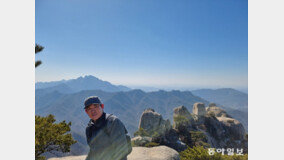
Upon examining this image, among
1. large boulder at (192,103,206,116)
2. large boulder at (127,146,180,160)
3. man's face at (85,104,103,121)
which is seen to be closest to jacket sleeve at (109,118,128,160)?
man's face at (85,104,103,121)

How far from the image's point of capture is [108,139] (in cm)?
213

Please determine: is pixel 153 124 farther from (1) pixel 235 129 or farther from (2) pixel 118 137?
(2) pixel 118 137

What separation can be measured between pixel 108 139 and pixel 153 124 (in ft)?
49.5

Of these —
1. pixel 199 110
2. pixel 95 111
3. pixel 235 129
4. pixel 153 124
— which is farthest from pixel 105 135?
pixel 235 129

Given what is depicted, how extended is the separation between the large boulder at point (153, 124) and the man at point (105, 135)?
1384 centimetres
